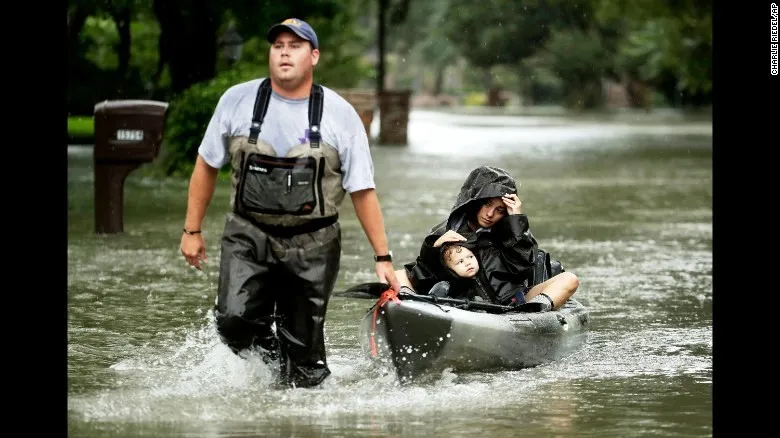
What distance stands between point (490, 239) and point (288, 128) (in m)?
1.93

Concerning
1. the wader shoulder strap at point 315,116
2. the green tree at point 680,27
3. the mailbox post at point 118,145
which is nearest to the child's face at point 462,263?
the wader shoulder strap at point 315,116

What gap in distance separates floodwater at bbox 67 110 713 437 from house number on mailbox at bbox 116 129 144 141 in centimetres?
99

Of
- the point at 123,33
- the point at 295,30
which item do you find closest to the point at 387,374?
the point at 295,30

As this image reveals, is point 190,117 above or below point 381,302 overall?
above

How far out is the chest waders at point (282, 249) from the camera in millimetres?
7664

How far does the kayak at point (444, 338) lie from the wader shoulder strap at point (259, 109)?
3.92ft

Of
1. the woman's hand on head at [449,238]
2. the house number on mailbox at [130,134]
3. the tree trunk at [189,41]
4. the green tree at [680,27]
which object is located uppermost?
the green tree at [680,27]

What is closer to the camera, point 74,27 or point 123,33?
point 123,33

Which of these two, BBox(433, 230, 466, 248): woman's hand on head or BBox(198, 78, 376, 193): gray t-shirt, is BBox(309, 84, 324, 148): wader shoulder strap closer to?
BBox(198, 78, 376, 193): gray t-shirt

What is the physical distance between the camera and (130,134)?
16.6m

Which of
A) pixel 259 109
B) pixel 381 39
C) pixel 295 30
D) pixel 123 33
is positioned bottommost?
pixel 259 109

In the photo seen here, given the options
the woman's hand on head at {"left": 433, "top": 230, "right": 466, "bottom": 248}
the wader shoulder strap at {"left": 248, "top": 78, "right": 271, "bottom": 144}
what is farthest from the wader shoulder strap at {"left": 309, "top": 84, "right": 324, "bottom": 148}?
the woman's hand on head at {"left": 433, "top": 230, "right": 466, "bottom": 248}

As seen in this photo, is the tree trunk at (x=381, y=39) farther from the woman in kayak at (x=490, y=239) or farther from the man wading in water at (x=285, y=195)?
the man wading in water at (x=285, y=195)

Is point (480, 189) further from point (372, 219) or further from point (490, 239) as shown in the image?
point (372, 219)
